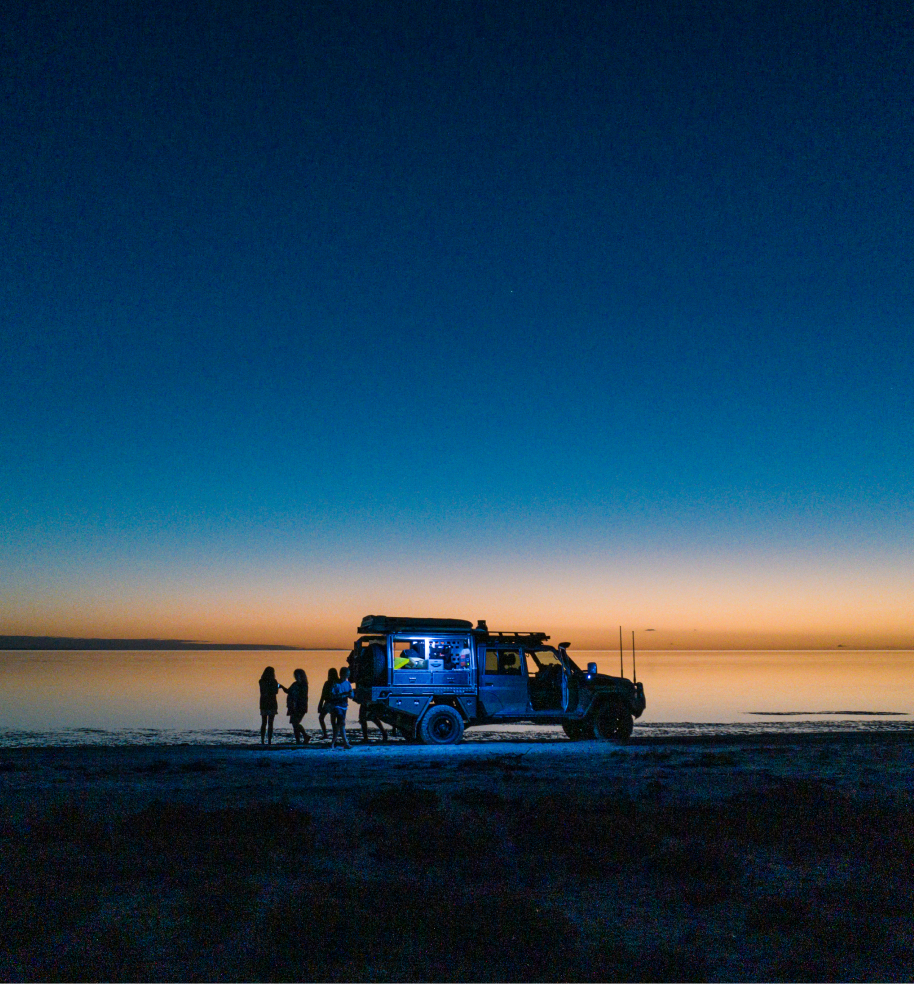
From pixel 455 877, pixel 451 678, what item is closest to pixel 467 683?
pixel 451 678

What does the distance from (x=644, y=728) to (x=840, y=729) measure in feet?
19.8

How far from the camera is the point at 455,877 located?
7.84 m

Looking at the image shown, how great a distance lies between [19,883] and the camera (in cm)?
741

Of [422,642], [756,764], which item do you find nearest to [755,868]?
[756,764]

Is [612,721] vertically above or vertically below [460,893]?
above

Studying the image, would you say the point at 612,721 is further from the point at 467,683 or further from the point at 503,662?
the point at 467,683

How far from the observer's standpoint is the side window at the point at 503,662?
20.5m

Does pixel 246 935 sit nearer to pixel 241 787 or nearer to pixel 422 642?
pixel 241 787

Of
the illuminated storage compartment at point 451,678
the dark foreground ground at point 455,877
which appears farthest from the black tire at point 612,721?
the dark foreground ground at point 455,877

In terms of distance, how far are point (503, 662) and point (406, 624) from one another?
2.58m

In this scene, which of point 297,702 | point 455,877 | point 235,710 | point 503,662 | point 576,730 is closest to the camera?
point 455,877

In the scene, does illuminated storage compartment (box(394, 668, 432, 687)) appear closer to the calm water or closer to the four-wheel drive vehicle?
the four-wheel drive vehicle

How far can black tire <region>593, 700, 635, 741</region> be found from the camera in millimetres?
21078

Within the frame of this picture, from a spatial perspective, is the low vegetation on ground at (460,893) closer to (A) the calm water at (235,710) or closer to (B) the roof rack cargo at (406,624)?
(B) the roof rack cargo at (406,624)
